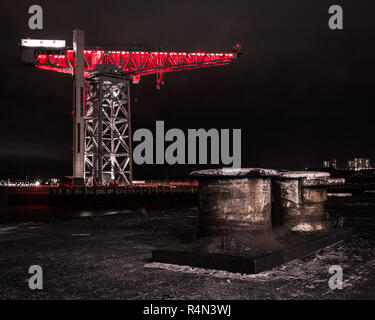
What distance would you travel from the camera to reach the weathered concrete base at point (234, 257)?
14.6 ft

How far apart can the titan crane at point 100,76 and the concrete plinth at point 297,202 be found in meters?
31.6

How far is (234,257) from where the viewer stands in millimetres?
4543

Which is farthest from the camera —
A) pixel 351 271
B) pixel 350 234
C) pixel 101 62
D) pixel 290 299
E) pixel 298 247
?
pixel 101 62

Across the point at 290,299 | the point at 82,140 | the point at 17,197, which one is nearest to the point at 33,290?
the point at 290,299

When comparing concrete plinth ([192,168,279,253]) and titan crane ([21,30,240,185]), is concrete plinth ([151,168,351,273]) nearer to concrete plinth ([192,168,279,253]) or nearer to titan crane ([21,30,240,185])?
concrete plinth ([192,168,279,253])

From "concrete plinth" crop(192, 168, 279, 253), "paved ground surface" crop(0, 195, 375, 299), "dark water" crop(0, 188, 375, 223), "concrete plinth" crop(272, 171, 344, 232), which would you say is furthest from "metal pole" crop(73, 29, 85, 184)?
"concrete plinth" crop(192, 168, 279, 253)

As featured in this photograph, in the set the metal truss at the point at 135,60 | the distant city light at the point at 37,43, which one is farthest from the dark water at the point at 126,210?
the distant city light at the point at 37,43

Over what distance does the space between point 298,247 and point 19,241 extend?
528cm

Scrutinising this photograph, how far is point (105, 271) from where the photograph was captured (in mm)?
4664

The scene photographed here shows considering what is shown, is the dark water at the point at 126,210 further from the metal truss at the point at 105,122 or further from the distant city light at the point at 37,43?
the distant city light at the point at 37,43

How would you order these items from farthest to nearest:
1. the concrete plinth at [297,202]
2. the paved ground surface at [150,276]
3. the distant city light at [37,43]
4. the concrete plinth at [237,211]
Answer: the distant city light at [37,43] < the concrete plinth at [297,202] < the concrete plinth at [237,211] < the paved ground surface at [150,276]

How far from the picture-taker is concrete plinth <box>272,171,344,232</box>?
22.6 ft

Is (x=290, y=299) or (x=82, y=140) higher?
(x=82, y=140)
